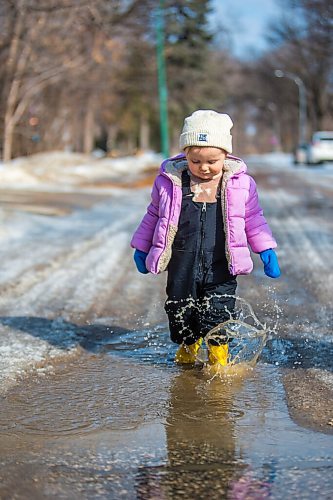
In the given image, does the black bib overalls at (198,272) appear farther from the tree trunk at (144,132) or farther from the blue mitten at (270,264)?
the tree trunk at (144,132)

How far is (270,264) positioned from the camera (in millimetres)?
4496

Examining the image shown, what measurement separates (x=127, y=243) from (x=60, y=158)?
26.2 m

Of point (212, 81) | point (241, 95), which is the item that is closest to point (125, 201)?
point (212, 81)

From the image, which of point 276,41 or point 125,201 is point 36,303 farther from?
point 276,41

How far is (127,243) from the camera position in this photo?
380 inches

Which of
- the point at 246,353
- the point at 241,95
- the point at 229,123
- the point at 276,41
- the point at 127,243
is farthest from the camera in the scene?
the point at 241,95

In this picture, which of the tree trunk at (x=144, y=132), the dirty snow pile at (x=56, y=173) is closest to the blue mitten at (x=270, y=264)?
the dirty snow pile at (x=56, y=173)

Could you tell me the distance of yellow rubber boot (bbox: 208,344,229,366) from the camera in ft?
14.7

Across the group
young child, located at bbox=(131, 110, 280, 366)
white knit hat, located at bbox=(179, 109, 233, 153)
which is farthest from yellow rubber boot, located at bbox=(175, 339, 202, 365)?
white knit hat, located at bbox=(179, 109, 233, 153)

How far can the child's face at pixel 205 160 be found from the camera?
4348 mm

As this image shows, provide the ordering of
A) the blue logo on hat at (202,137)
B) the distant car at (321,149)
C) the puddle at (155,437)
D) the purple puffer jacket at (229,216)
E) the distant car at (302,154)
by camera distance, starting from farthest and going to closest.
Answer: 1. the distant car at (302,154)
2. the distant car at (321,149)
3. the purple puffer jacket at (229,216)
4. the blue logo on hat at (202,137)
5. the puddle at (155,437)

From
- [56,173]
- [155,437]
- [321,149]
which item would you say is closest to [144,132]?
[321,149]

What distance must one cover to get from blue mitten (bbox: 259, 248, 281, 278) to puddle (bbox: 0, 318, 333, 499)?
0.53 metres

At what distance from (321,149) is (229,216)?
122 ft
